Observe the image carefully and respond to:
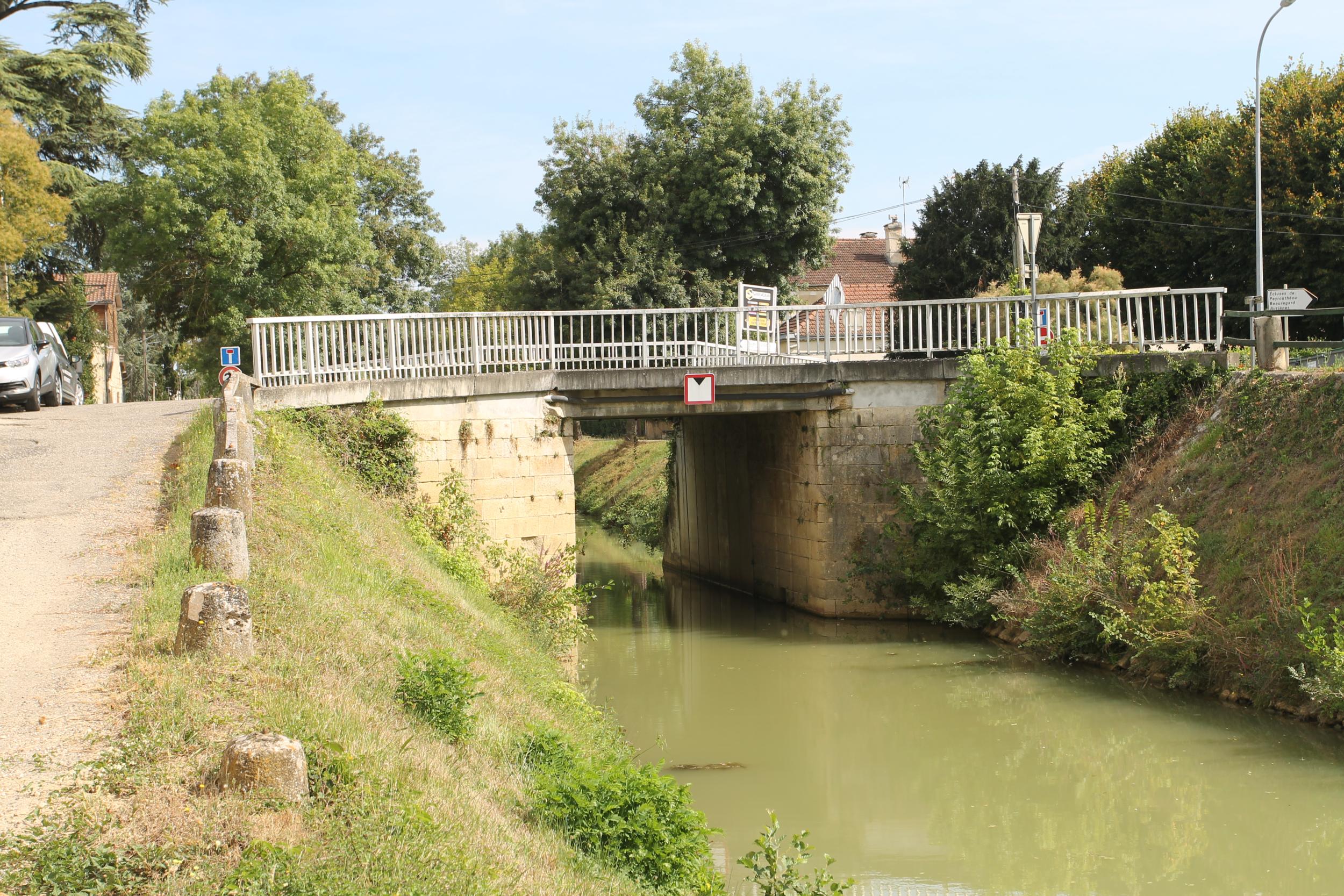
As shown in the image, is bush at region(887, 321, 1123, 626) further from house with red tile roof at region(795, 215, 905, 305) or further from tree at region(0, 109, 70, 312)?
house with red tile roof at region(795, 215, 905, 305)

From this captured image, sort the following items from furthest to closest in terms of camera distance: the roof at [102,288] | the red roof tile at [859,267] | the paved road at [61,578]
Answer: the red roof tile at [859,267], the roof at [102,288], the paved road at [61,578]

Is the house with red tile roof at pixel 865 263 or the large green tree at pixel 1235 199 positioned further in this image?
the house with red tile roof at pixel 865 263

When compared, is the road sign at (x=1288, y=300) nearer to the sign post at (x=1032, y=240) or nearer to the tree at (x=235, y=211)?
the sign post at (x=1032, y=240)

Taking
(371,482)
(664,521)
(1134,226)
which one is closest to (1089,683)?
(371,482)

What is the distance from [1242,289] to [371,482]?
23706mm

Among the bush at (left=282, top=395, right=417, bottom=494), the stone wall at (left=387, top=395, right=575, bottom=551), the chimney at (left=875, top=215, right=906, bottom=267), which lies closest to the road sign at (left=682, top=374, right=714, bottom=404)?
the stone wall at (left=387, top=395, right=575, bottom=551)

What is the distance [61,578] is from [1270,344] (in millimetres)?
13426

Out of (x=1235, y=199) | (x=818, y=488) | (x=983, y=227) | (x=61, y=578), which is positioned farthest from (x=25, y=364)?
(x=983, y=227)

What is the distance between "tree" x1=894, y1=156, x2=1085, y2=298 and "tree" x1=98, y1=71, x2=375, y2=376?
57.3ft

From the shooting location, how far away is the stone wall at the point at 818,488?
17953 millimetres

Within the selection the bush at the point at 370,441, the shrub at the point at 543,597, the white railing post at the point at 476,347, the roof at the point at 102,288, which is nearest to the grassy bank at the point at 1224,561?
the shrub at the point at 543,597

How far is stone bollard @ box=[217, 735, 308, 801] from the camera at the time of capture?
190 inches

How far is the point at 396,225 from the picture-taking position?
4497cm

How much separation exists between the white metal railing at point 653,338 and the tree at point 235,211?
56.4 feet
